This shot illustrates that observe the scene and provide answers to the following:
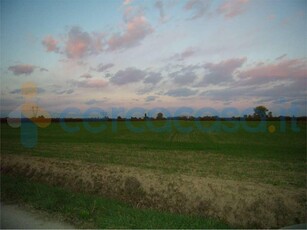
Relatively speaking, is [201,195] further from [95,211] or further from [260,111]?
[260,111]

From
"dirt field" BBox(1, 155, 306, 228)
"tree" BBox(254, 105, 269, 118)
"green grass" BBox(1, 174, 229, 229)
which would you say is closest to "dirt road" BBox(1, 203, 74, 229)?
"green grass" BBox(1, 174, 229, 229)

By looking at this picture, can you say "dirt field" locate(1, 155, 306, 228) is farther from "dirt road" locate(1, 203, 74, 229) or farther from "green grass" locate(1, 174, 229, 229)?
"dirt road" locate(1, 203, 74, 229)

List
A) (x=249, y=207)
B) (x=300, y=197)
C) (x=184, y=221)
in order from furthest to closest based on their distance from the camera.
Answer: (x=300, y=197) → (x=249, y=207) → (x=184, y=221)

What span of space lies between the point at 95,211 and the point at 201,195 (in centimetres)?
421

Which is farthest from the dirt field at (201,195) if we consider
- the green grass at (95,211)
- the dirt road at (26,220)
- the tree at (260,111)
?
the tree at (260,111)

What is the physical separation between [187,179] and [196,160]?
738 cm

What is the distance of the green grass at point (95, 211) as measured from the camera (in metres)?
8.32

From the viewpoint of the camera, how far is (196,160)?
64.6ft

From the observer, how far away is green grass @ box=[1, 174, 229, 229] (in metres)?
8.32

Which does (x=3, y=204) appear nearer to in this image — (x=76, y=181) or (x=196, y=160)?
(x=76, y=181)

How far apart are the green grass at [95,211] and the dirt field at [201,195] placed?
812mm

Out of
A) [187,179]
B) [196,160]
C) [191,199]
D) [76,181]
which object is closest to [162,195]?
[191,199]

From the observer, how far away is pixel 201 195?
34.0 feet

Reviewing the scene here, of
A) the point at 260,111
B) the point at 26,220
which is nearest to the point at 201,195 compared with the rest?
the point at 26,220
